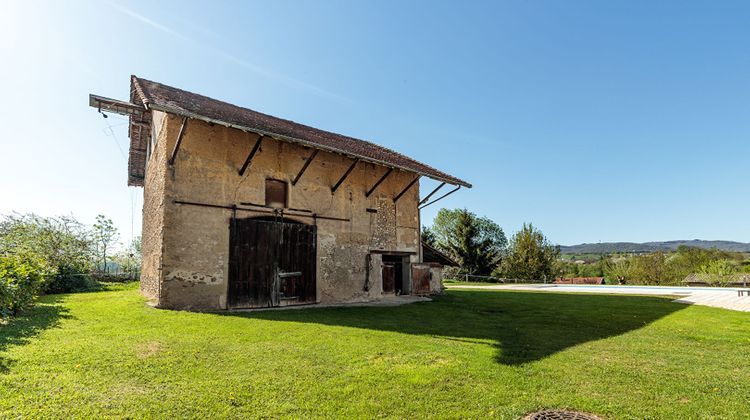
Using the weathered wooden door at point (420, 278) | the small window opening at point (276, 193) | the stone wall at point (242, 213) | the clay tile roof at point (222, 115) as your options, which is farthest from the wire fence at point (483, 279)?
the small window opening at point (276, 193)

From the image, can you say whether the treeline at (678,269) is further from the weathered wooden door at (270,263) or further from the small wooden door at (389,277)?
the weathered wooden door at (270,263)

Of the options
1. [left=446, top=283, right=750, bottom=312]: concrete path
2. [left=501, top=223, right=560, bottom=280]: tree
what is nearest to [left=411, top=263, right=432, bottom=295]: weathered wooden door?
[left=446, top=283, right=750, bottom=312]: concrete path

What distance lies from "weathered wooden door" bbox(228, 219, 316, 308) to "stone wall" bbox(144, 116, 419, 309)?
11.0 inches

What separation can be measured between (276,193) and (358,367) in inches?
312

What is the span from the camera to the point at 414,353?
5.57m

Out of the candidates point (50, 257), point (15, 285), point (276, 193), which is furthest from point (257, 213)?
point (50, 257)

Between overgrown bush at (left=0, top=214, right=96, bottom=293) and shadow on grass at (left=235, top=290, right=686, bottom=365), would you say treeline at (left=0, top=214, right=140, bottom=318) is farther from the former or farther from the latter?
shadow on grass at (left=235, top=290, right=686, bottom=365)

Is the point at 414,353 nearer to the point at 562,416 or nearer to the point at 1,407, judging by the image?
the point at 562,416

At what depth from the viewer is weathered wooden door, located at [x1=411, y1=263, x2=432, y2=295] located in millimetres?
15352

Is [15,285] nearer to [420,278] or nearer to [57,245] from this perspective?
[420,278]

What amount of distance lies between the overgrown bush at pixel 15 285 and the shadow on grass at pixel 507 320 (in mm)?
3937

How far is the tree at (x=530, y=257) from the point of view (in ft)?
117

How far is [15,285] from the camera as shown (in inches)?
274

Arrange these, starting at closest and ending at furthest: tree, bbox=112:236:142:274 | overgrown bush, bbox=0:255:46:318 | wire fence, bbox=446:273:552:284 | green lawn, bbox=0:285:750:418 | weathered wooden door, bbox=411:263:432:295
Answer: green lawn, bbox=0:285:750:418
overgrown bush, bbox=0:255:46:318
weathered wooden door, bbox=411:263:432:295
tree, bbox=112:236:142:274
wire fence, bbox=446:273:552:284
